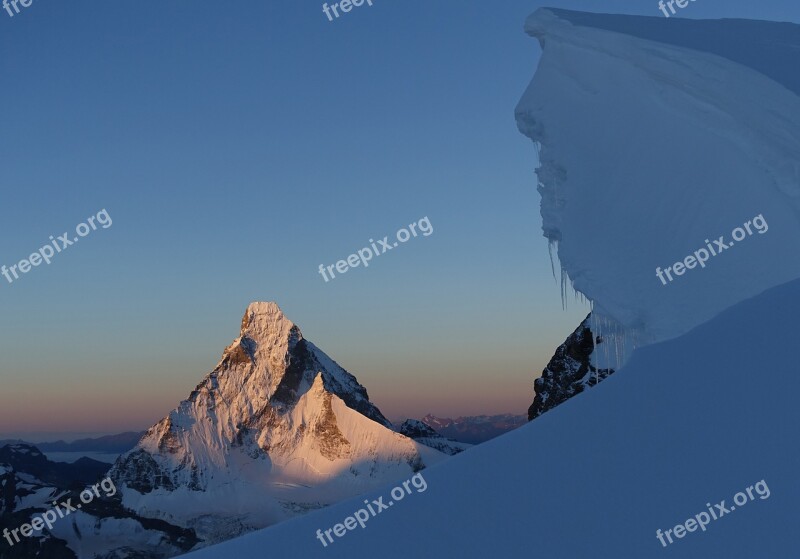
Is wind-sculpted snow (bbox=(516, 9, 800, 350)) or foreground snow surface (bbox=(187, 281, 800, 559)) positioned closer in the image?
foreground snow surface (bbox=(187, 281, 800, 559))

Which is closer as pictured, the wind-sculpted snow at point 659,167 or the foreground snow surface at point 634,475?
the foreground snow surface at point 634,475

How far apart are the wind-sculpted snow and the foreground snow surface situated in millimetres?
2237

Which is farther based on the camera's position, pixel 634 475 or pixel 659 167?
pixel 659 167

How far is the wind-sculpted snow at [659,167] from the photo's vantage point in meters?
11.6

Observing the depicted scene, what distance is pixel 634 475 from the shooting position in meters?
7.59

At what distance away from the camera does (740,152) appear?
12727 millimetres

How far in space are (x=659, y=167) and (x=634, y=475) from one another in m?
8.51

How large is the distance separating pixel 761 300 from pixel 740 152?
411 cm

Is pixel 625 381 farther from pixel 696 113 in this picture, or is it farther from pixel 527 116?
pixel 527 116

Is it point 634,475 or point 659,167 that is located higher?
point 659,167

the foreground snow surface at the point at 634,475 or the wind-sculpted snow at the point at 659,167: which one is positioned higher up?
the wind-sculpted snow at the point at 659,167

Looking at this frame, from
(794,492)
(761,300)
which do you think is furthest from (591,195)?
(794,492)

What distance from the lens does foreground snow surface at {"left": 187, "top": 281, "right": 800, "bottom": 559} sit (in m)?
6.93

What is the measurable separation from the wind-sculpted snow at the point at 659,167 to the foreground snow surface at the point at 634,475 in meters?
2.24
